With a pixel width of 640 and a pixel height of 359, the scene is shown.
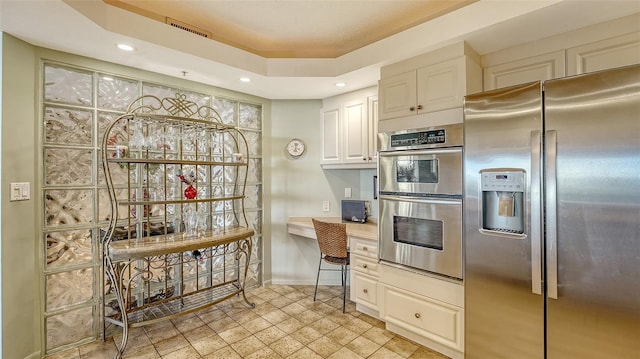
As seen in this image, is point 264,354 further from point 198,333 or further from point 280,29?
point 280,29

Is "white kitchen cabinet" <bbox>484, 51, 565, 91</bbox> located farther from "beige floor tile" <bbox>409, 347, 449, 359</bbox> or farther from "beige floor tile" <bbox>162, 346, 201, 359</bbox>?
"beige floor tile" <bbox>162, 346, 201, 359</bbox>

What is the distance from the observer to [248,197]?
3371 millimetres

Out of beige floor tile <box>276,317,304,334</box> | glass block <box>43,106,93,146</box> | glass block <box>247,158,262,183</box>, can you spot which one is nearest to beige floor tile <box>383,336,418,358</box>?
beige floor tile <box>276,317,304,334</box>

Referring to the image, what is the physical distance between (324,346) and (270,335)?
0.48 meters

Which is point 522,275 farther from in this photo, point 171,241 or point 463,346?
point 171,241

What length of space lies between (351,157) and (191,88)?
70.6 inches

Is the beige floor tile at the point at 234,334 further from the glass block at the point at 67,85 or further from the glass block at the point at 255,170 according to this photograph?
the glass block at the point at 67,85

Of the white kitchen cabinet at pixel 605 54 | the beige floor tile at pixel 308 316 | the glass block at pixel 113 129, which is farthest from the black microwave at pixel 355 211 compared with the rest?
the glass block at pixel 113 129

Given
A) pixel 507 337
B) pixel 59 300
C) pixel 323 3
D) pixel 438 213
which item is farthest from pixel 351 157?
pixel 59 300

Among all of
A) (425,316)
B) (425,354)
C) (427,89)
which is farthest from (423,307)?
(427,89)

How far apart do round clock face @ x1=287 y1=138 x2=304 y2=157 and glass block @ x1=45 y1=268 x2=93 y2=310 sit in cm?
222

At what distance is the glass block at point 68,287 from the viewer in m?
2.16

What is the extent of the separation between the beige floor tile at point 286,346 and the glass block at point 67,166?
6.54 ft

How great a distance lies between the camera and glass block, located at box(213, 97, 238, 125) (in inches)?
122
